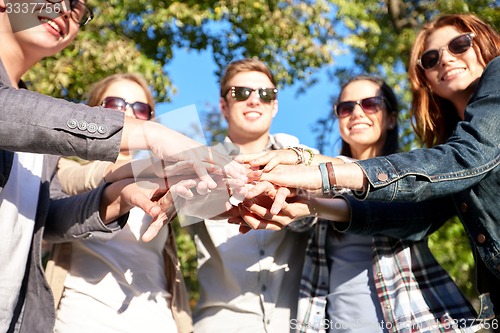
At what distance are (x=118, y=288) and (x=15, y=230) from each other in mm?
695

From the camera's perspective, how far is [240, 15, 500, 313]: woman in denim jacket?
7.22 feet

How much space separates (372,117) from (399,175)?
46.1 inches

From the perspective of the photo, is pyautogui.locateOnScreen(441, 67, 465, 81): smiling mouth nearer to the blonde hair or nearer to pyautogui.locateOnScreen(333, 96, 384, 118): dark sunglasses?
pyautogui.locateOnScreen(333, 96, 384, 118): dark sunglasses

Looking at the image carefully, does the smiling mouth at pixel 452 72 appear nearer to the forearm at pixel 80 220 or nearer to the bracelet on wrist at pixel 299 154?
the bracelet on wrist at pixel 299 154

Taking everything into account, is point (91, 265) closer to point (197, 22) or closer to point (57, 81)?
point (57, 81)

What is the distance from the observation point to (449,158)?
222 cm

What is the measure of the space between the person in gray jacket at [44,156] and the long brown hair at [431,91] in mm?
1303

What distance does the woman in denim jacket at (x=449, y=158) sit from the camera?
7.22 feet

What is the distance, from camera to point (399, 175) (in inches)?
85.4

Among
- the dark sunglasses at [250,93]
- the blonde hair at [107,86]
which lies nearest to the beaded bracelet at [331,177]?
the dark sunglasses at [250,93]

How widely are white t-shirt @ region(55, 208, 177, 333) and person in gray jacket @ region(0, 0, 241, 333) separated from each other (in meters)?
0.25

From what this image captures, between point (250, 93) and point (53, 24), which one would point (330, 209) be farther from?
point (53, 24)

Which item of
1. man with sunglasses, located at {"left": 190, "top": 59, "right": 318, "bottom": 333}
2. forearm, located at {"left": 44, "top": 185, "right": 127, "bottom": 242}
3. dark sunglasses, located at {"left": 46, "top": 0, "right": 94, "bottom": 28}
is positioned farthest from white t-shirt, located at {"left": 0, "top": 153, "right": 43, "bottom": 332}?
man with sunglasses, located at {"left": 190, "top": 59, "right": 318, "bottom": 333}

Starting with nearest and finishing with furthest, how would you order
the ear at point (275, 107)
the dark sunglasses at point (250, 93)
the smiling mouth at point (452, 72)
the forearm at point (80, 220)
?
the forearm at point (80, 220) → the smiling mouth at point (452, 72) → the dark sunglasses at point (250, 93) → the ear at point (275, 107)
